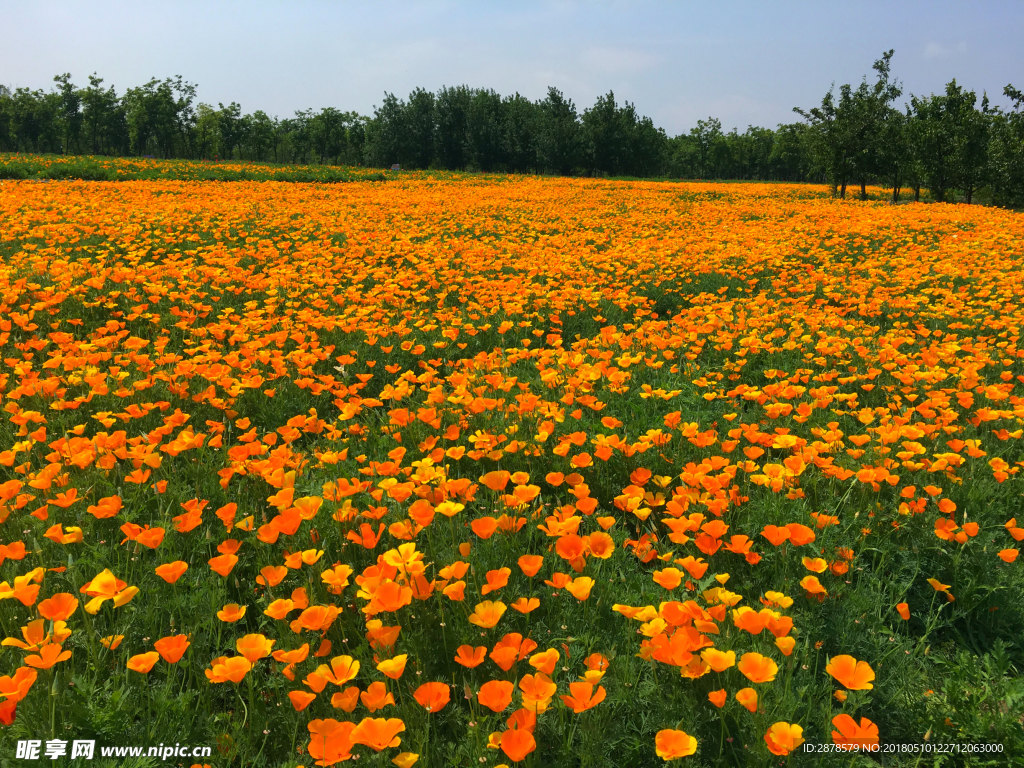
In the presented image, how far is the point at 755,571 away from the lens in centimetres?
239

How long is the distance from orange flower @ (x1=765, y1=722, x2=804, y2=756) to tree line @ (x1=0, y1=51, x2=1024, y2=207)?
2946 cm

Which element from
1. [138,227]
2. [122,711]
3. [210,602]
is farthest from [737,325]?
[138,227]

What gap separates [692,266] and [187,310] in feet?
20.4

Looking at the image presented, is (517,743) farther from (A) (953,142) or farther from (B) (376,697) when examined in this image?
(A) (953,142)

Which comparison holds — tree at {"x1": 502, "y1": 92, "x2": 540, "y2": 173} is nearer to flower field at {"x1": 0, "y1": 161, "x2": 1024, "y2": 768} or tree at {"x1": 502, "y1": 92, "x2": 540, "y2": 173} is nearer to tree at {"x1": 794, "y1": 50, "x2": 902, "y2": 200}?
tree at {"x1": 794, "y1": 50, "x2": 902, "y2": 200}

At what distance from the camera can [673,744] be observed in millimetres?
1383

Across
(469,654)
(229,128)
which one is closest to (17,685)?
(469,654)

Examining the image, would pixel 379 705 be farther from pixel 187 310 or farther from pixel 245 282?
pixel 245 282

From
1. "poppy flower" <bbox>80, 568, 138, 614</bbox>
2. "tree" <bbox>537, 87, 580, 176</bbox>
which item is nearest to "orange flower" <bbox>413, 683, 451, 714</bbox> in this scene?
"poppy flower" <bbox>80, 568, 138, 614</bbox>

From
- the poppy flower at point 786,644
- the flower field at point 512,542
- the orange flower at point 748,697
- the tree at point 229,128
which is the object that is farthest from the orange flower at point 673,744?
the tree at point 229,128

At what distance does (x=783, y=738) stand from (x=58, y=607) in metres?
2.05

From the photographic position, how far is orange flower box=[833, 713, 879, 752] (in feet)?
4.41

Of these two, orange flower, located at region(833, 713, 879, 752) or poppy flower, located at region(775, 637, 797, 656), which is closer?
orange flower, located at region(833, 713, 879, 752)

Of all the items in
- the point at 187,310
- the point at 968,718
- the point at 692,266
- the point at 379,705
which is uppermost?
the point at 692,266
